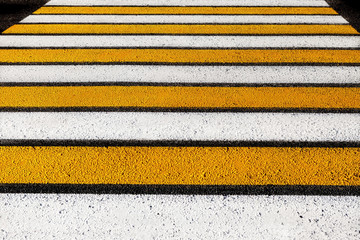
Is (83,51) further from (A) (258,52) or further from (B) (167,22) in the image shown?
(A) (258,52)

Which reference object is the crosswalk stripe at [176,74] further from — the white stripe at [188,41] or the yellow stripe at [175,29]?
the yellow stripe at [175,29]

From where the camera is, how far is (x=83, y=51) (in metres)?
4.04

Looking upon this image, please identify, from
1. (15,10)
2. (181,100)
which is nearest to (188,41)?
(181,100)

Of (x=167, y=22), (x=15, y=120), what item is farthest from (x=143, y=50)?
(x=15, y=120)

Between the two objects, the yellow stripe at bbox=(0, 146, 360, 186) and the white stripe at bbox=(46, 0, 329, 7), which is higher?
the white stripe at bbox=(46, 0, 329, 7)

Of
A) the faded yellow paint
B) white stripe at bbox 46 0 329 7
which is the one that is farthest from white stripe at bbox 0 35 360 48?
white stripe at bbox 46 0 329 7

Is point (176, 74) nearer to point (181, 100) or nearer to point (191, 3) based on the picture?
point (181, 100)

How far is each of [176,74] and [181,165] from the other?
4.42ft

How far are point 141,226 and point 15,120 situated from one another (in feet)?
4.84

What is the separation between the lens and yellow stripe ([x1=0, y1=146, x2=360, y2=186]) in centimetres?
227

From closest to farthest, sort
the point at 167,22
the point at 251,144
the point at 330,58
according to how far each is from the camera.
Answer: the point at 251,144 → the point at 330,58 → the point at 167,22

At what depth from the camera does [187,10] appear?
5.26 metres

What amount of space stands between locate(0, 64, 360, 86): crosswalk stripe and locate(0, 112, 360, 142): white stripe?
56cm

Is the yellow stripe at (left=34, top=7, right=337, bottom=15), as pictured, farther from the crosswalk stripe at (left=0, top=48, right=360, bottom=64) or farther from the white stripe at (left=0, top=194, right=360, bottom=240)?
the white stripe at (left=0, top=194, right=360, bottom=240)
